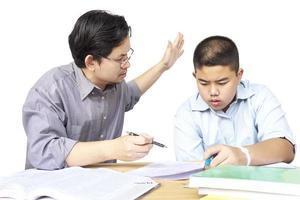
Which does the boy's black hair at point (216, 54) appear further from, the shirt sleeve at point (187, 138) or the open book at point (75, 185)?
the open book at point (75, 185)

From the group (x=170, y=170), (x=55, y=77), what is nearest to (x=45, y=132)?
(x=55, y=77)

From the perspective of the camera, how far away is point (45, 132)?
6.98 feet

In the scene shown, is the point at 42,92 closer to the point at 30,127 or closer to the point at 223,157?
the point at 30,127

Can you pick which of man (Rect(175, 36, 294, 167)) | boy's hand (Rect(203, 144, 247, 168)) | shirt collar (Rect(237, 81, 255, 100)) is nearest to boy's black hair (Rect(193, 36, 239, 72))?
man (Rect(175, 36, 294, 167))

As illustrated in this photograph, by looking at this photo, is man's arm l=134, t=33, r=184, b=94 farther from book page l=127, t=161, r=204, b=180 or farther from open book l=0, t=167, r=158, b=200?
open book l=0, t=167, r=158, b=200

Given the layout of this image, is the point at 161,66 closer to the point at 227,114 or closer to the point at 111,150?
the point at 227,114

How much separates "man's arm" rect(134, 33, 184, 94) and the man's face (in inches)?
18.8

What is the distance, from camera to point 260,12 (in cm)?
317

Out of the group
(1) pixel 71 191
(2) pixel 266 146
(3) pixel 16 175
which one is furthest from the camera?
(2) pixel 266 146

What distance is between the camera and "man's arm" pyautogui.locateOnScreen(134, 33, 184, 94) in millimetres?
2797

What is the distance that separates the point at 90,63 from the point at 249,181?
1020 mm

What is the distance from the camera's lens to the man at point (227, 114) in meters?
2.17

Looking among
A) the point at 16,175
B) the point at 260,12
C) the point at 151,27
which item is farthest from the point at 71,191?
the point at 260,12

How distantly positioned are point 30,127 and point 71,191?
66 centimetres
